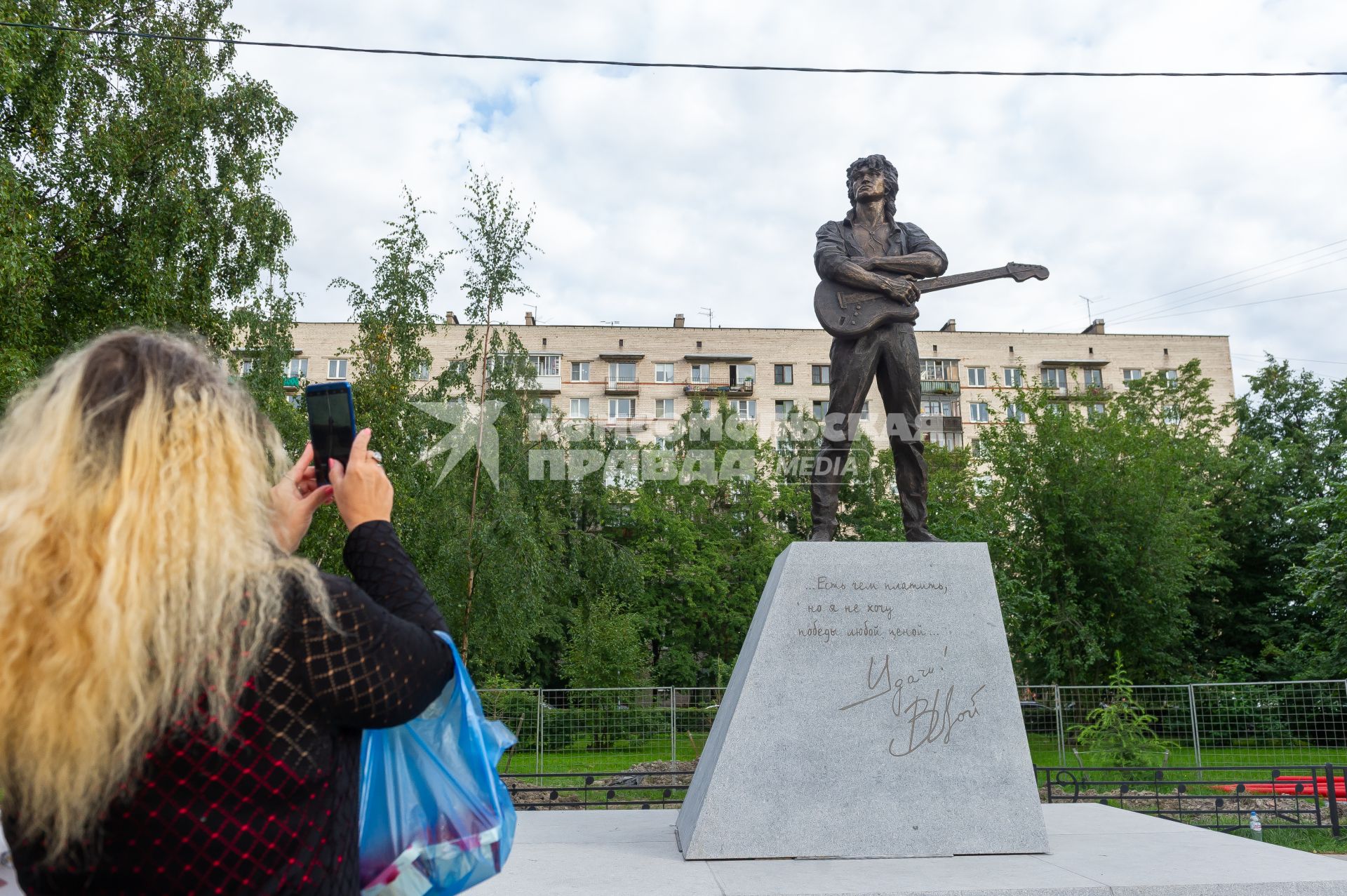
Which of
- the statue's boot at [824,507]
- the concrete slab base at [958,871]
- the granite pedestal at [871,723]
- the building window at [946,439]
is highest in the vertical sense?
the building window at [946,439]

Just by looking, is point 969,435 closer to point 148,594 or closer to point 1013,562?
point 1013,562

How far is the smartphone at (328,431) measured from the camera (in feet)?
6.15

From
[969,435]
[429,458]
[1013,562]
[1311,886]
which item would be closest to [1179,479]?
[1013,562]

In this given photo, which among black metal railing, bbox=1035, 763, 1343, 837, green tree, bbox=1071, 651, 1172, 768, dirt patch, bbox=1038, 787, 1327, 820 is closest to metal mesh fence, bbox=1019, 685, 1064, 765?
green tree, bbox=1071, 651, 1172, 768

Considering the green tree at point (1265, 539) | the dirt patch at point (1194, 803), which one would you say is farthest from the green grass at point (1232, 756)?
the green tree at point (1265, 539)

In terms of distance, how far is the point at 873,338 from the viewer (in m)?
6.61

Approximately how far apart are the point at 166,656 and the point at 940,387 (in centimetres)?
4060

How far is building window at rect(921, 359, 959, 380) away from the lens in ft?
135

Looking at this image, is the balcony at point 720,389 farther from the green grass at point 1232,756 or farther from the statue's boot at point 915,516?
the statue's boot at point 915,516

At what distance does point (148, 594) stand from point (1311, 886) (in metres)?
5.15

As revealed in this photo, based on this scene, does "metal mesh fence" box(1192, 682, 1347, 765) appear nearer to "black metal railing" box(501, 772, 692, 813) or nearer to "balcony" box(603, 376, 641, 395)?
"black metal railing" box(501, 772, 692, 813)

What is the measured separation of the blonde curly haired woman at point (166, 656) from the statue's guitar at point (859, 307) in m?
5.45

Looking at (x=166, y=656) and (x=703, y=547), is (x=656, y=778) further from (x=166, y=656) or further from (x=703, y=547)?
(x=703, y=547)
